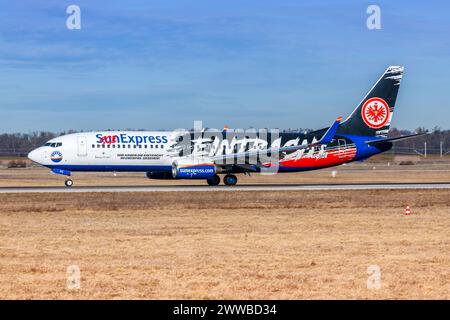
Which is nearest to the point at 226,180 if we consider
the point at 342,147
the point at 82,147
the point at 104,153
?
the point at 104,153

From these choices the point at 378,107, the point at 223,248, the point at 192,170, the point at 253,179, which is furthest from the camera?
the point at 253,179

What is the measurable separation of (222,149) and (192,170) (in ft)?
15.4

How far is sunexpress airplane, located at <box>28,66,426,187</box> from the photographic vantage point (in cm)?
5491

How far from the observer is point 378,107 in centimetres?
6262

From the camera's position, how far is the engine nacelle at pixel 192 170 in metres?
53.5

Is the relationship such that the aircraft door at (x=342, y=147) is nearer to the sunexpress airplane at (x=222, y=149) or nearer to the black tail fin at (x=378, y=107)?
the sunexpress airplane at (x=222, y=149)

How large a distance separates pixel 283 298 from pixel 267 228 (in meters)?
13.4

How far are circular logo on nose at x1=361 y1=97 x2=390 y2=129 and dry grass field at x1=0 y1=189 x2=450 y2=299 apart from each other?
72.3ft

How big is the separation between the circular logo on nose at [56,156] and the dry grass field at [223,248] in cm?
1403

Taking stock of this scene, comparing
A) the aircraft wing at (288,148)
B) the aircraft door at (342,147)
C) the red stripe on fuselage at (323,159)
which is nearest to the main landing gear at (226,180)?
the aircraft wing at (288,148)

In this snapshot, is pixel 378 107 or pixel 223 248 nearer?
pixel 223 248

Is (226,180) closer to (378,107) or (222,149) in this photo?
(222,149)
